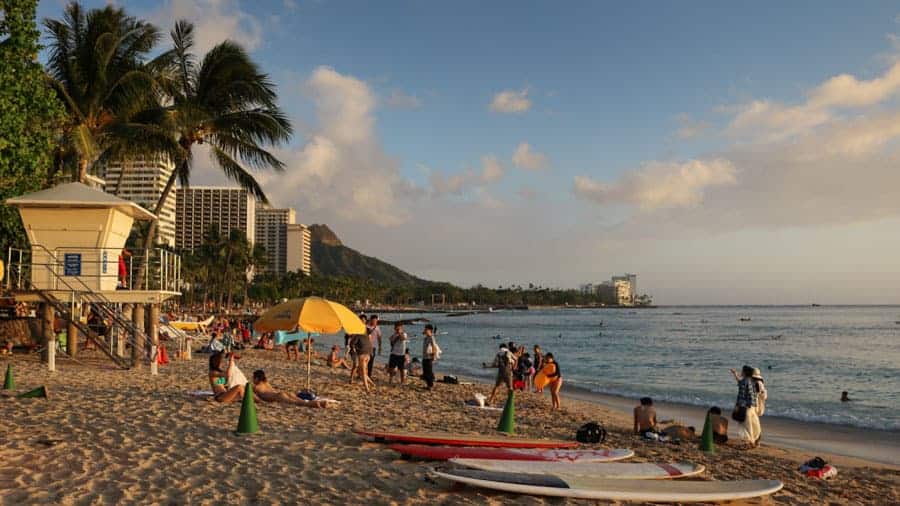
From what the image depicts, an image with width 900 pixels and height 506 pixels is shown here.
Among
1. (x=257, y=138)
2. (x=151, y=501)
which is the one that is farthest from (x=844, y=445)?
(x=257, y=138)

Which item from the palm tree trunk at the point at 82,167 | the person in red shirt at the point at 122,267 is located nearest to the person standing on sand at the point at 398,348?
the person in red shirt at the point at 122,267

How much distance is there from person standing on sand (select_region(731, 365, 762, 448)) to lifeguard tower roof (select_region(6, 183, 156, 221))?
48.2 feet

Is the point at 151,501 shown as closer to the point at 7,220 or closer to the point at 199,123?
the point at 7,220

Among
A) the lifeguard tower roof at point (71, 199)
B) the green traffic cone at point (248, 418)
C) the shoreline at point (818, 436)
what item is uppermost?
the lifeguard tower roof at point (71, 199)

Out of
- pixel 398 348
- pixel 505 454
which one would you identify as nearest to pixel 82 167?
pixel 398 348

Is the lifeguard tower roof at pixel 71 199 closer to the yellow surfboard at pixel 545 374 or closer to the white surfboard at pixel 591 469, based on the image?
the yellow surfboard at pixel 545 374

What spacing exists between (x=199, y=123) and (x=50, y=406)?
47.7 feet

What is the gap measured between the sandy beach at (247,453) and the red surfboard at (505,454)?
0.68 ft

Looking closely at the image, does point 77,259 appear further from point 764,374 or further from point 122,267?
point 764,374

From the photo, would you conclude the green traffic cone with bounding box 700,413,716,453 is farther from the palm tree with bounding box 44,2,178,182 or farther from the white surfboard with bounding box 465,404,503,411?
the palm tree with bounding box 44,2,178,182

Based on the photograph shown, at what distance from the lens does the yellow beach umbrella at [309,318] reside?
1288 cm

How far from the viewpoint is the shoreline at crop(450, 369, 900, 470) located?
13266 mm

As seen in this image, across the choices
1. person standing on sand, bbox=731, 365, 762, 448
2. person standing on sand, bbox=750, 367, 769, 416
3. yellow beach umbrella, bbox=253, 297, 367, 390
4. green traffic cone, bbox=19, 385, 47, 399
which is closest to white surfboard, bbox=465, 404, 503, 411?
yellow beach umbrella, bbox=253, 297, 367, 390

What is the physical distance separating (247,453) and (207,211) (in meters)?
180
